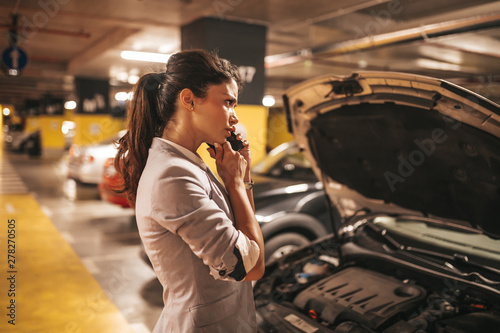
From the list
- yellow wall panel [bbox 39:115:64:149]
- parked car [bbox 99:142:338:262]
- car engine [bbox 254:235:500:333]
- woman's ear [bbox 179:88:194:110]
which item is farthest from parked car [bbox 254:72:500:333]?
yellow wall panel [bbox 39:115:64:149]

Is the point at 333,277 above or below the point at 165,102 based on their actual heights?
below

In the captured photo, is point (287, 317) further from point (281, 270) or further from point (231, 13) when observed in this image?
point (231, 13)

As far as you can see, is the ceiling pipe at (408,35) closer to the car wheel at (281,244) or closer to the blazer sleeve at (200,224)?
the car wheel at (281,244)

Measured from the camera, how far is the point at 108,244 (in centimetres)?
585

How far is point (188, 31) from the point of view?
6.75m

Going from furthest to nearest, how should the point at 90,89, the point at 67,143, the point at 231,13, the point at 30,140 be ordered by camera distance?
1. the point at 67,143
2. the point at 30,140
3. the point at 90,89
4. the point at 231,13

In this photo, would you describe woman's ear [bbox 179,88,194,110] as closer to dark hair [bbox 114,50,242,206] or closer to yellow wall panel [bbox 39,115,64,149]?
dark hair [bbox 114,50,242,206]

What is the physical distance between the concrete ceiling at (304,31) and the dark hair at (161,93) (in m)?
4.60

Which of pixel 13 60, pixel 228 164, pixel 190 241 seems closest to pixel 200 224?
pixel 190 241

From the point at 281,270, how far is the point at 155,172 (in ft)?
4.91

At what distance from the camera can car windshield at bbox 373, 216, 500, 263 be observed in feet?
7.41

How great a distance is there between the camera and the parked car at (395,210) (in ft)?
5.73

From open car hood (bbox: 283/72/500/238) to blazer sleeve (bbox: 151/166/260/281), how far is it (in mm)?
969

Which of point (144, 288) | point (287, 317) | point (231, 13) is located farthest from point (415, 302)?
point (231, 13)
